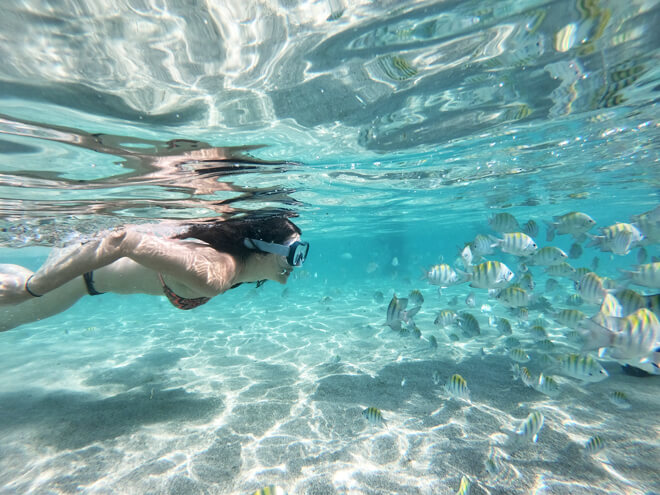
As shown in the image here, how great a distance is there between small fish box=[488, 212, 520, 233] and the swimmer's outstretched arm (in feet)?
24.4

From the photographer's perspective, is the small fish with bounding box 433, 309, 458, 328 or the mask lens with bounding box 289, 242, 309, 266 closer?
the mask lens with bounding box 289, 242, 309, 266

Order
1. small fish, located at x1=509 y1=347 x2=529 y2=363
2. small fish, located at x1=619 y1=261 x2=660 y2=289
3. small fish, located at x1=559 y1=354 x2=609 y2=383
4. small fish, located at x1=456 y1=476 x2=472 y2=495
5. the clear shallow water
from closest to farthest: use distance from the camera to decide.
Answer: small fish, located at x1=456 y1=476 x2=472 y2=495 < the clear shallow water < small fish, located at x1=559 y1=354 x2=609 y2=383 < small fish, located at x1=619 y1=261 x2=660 y2=289 < small fish, located at x1=509 y1=347 x2=529 y2=363

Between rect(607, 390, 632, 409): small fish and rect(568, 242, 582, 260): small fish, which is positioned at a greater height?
rect(568, 242, 582, 260): small fish

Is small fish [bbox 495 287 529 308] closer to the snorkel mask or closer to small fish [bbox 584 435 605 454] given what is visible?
small fish [bbox 584 435 605 454]

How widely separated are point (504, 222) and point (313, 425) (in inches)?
273

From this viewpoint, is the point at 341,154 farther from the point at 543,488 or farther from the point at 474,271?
the point at 543,488

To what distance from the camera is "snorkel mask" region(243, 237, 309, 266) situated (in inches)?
144

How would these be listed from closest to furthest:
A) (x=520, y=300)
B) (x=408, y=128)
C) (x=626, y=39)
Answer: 1. (x=626, y=39)
2. (x=520, y=300)
3. (x=408, y=128)

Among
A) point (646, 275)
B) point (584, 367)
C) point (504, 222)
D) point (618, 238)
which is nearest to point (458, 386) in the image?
point (584, 367)

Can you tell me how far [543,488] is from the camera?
4.13 m

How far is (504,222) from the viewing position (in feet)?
26.2

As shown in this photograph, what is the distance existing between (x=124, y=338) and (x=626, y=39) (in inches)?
766

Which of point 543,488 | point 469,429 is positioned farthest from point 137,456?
point 543,488

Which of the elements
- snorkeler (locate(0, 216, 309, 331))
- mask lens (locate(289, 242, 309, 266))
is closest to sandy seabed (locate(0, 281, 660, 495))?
snorkeler (locate(0, 216, 309, 331))
